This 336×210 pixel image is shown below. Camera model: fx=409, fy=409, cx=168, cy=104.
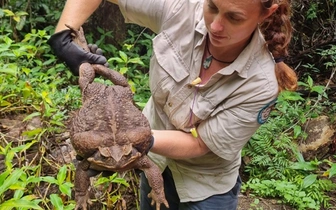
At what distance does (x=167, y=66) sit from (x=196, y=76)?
0.51ft

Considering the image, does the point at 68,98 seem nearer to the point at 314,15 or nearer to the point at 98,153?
the point at 98,153

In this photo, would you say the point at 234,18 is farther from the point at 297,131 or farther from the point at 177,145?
the point at 297,131

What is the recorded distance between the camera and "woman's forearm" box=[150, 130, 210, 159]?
191cm

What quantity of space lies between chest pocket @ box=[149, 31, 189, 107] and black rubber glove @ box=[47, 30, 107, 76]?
0.30 meters

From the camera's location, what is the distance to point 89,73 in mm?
2010

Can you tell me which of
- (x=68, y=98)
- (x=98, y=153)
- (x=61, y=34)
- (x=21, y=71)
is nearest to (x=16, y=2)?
(x=21, y=71)

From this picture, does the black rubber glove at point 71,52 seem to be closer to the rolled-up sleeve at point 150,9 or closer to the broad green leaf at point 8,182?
the rolled-up sleeve at point 150,9

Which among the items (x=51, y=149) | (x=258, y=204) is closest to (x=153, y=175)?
(x=51, y=149)

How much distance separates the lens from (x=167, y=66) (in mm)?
2080

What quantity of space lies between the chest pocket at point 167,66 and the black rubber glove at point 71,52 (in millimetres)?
300

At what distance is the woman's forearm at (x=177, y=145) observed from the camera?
6.27ft

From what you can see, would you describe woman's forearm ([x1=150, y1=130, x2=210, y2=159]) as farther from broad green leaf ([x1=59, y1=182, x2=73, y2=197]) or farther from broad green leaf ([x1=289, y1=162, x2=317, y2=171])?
broad green leaf ([x1=289, y1=162, x2=317, y2=171])

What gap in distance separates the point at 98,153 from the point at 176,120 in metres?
0.63

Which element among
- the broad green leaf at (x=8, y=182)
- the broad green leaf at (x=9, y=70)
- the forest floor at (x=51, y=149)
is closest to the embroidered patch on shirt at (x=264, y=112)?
the broad green leaf at (x=8, y=182)
